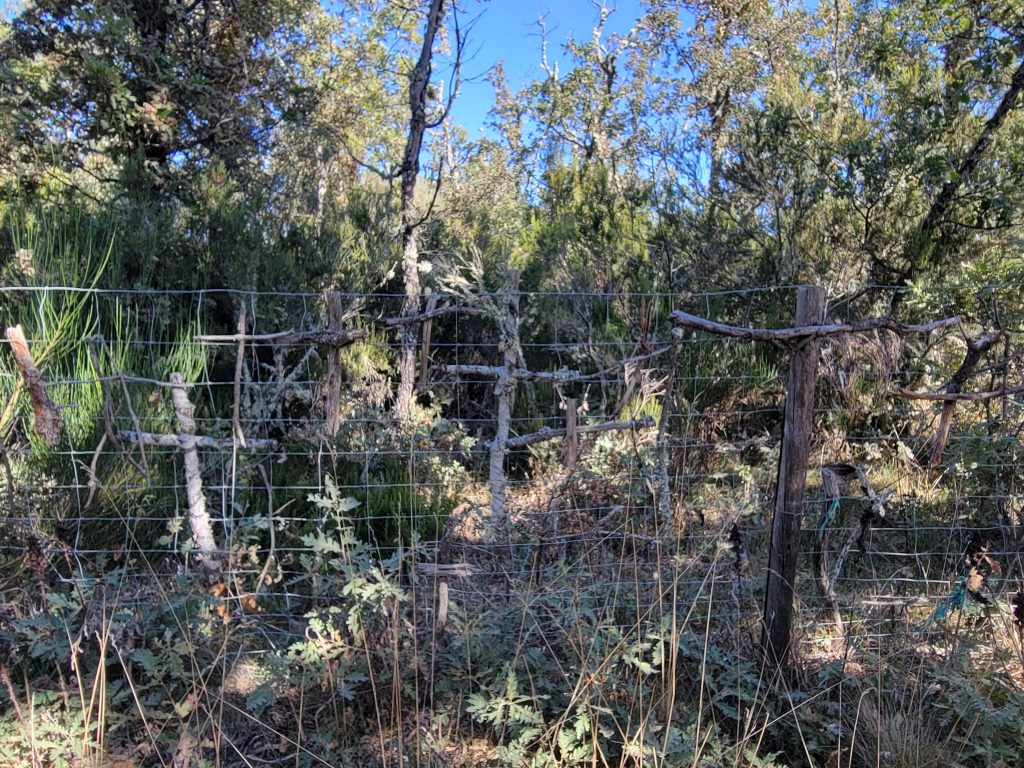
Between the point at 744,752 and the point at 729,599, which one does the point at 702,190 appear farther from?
the point at 744,752

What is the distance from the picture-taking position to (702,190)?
6.45 metres

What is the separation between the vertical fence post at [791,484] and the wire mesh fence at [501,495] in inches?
3.9

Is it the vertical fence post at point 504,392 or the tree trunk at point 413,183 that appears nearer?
the vertical fence post at point 504,392

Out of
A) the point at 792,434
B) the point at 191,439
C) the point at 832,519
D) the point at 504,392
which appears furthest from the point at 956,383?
the point at 191,439

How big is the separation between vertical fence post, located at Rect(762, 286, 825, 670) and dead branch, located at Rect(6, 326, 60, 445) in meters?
2.96

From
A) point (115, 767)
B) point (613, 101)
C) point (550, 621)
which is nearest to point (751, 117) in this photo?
point (550, 621)

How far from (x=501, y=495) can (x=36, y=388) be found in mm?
2060

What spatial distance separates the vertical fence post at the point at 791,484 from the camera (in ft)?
8.46

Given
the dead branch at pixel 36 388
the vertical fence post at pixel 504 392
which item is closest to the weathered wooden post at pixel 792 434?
the vertical fence post at pixel 504 392

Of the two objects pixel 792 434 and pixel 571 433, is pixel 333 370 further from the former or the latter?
pixel 792 434

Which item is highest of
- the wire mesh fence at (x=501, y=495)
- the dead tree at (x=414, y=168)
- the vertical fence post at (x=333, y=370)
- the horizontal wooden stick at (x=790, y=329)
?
the dead tree at (x=414, y=168)

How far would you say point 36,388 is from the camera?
297cm

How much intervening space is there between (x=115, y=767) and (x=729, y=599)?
2.29 meters

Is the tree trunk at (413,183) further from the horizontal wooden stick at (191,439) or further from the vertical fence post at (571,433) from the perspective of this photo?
the horizontal wooden stick at (191,439)
